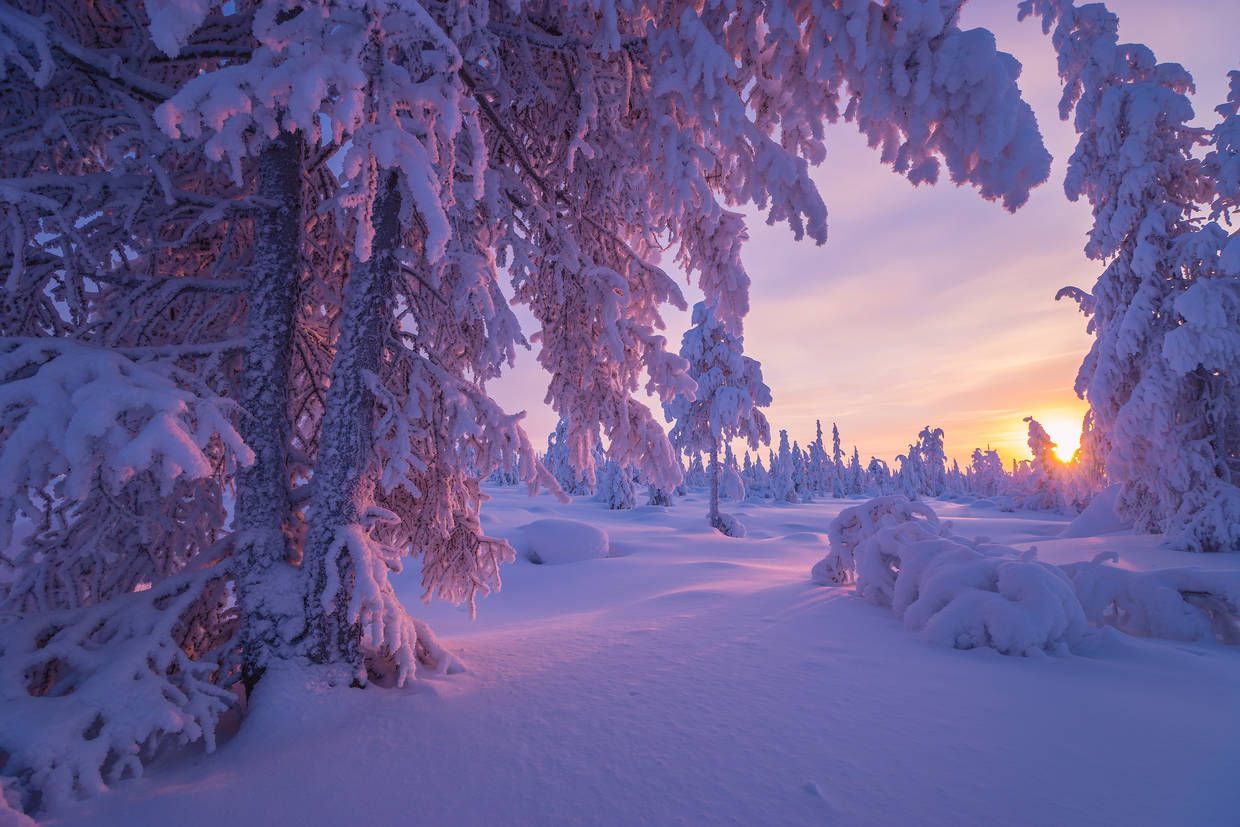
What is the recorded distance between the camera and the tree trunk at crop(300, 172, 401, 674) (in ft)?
9.36

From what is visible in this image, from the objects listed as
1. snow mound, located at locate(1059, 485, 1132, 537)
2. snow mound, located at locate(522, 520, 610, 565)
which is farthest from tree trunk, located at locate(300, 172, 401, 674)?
snow mound, located at locate(1059, 485, 1132, 537)

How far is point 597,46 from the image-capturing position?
3.18m

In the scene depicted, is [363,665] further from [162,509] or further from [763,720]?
Result: [763,720]

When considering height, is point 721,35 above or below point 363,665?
above

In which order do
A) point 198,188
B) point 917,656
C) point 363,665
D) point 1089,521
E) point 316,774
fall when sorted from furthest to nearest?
point 1089,521 < point 198,188 < point 917,656 < point 363,665 < point 316,774

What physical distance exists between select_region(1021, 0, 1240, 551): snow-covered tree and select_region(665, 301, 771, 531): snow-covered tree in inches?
434

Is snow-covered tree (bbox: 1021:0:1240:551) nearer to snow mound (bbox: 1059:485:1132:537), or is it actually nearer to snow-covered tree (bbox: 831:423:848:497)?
snow mound (bbox: 1059:485:1132:537)

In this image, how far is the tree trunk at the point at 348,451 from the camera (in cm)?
285

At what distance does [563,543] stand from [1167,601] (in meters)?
9.77

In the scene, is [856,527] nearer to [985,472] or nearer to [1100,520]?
[1100,520]

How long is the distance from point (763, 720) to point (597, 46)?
394 centimetres

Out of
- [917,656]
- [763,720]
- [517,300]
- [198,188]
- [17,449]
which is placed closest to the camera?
[17,449]

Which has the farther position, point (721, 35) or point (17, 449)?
point (721, 35)

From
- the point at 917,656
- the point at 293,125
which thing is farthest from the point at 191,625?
the point at 917,656
